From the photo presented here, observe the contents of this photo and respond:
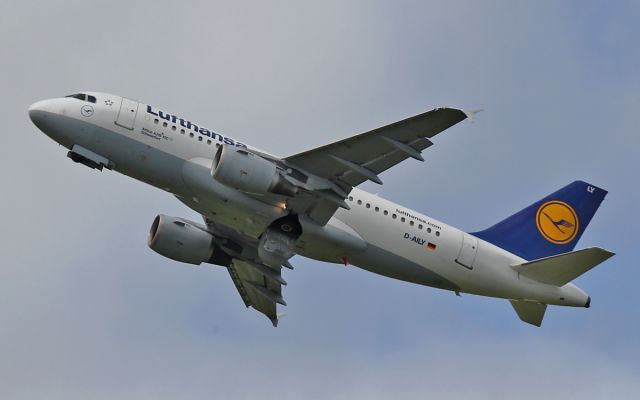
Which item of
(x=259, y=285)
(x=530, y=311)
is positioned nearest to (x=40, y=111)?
(x=259, y=285)

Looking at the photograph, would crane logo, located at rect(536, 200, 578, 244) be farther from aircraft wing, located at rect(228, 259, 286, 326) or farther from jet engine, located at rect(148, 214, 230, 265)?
jet engine, located at rect(148, 214, 230, 265)

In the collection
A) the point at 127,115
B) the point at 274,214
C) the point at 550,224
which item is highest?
the point at 127,115

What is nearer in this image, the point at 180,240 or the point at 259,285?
the point at 180,240

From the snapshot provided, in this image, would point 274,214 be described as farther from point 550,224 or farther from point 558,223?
point 558,223

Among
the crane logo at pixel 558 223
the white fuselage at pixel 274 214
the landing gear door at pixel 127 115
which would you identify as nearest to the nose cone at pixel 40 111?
the white fuselage at pixel 274 214

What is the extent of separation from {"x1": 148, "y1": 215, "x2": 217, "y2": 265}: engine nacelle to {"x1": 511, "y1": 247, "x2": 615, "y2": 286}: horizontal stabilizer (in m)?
14.1

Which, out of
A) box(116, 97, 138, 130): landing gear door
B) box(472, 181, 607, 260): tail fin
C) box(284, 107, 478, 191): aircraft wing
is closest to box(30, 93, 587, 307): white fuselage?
box(116, 97, 138, 130): landing gear door

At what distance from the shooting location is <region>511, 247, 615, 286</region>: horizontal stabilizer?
149 feet

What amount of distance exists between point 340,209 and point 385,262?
3052mm

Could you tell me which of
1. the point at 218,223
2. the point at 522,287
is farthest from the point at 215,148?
the point at 522,287

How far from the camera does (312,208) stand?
45.3 metres

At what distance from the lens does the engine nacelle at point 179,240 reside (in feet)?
163

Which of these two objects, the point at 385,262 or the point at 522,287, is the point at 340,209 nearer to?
the point at 385,262

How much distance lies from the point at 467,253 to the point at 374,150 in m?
7.90
